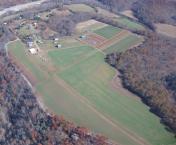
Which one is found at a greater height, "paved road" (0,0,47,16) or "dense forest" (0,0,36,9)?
"dense forest" (0,0,36,9)

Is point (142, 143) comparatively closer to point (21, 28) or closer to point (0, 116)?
point (0, 116)

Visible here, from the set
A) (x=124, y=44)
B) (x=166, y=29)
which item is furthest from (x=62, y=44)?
(x=166, y=29)

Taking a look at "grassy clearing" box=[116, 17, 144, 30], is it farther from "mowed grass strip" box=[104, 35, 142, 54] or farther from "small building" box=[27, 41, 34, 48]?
"small building" box=[27, 41, 34, 48]

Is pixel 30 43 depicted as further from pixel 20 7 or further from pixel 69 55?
pixel 20 7

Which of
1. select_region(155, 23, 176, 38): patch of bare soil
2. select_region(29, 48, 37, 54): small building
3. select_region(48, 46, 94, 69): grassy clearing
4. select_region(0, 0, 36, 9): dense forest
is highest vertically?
select_region(29, 48, 37, 54): small building

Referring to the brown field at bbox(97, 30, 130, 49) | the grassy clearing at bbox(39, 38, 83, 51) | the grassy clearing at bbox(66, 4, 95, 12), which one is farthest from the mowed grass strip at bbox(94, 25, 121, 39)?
the grassy clearing at bbox(66, 4, 95, 12)

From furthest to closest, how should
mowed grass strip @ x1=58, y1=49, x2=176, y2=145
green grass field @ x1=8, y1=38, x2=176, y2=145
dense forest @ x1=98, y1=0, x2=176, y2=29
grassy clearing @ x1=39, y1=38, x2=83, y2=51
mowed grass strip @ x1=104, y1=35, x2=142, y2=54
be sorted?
1. dense forest @ x1=98, y1=0, x2=176, y2=29
2. mowed grass strip @ x1=104, y1=35, x2=142, y2=54
3. grassy clearing @ x1=39, y1=38, x2=83, y2=51
4. green grass field @ x1=8, y1=38, x2=176, y2=145
5. mowed grass strip @ x1=58, y1=49, x2=176, y2=145

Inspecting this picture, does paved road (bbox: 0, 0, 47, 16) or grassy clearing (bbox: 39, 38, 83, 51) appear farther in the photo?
paved road (bbox: 0, 0, 47, 16)

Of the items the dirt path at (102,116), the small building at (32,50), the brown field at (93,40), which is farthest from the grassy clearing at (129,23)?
the dirt path at (102,116)

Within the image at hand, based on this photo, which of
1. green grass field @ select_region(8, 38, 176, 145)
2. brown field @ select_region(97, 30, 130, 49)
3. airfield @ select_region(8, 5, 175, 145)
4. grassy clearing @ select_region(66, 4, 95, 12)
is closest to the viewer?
green grass field @ select_region(8, 38, 176, 145)
